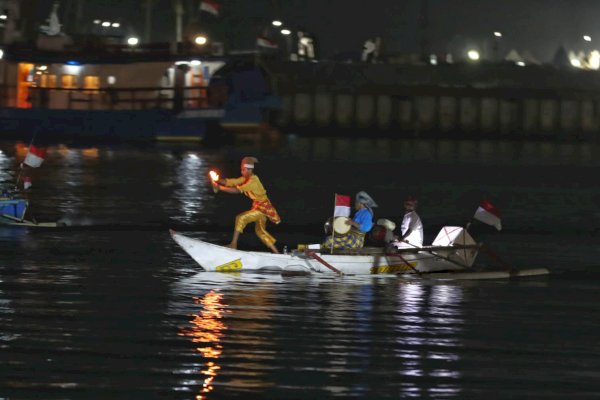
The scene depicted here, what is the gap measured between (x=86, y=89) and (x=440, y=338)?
50.0 m

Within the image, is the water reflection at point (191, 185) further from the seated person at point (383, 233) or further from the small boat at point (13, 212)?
the seated person at point (383, 233)

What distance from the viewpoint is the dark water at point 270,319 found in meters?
13.2

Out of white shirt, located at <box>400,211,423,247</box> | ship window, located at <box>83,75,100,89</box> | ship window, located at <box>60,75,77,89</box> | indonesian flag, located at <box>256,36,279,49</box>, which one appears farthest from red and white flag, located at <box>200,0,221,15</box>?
white shirt, located at <box>400,211,423,247</box>

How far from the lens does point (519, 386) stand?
13.2 m

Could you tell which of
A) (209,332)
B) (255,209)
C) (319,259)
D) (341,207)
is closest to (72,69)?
(255,209)

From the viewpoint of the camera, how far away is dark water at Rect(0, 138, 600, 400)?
13188 millimetres

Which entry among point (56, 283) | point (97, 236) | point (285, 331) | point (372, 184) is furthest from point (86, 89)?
point (285, 331)

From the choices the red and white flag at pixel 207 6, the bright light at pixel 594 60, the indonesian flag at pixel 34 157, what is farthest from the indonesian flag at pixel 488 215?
the bright light at pixel 594 60

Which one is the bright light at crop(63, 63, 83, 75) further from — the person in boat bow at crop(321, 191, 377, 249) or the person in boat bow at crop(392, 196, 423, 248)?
the person in boat bow at crop(321, 191, 377, 249)

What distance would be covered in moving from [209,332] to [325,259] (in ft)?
16.3

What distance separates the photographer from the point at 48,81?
65125 millimetres

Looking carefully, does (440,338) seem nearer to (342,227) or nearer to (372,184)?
(342,227)

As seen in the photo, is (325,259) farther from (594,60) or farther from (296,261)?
(594,60)

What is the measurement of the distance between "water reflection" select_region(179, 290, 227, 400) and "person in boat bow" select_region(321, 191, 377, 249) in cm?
254
